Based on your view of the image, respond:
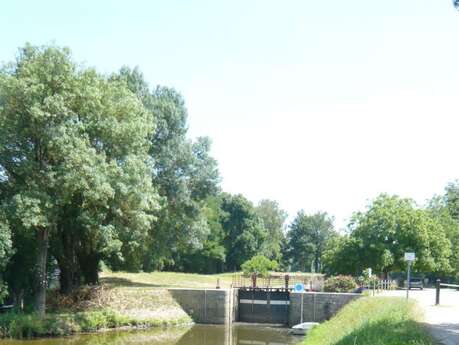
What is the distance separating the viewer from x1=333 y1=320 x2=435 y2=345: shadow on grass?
13.9 m

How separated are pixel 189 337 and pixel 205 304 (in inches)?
304

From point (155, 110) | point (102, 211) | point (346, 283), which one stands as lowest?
point (346, 283)

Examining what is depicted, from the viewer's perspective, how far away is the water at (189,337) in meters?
30.4

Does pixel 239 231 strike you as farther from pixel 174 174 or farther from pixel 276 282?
pixel 174 174

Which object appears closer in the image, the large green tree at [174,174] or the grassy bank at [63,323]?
the grassy bank at [63,323]

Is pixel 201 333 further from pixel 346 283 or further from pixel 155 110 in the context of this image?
pixel 155 110

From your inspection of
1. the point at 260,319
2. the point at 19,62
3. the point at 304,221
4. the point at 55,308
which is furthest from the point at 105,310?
the point at 304,221

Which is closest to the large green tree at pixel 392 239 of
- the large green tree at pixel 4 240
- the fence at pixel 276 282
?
the fence at pixel 276 282

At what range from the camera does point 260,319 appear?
1708 inches

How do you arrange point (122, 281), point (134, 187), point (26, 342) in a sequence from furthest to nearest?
point (122, 281), point (134, 187), point (26, 342)

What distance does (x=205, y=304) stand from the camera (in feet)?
138

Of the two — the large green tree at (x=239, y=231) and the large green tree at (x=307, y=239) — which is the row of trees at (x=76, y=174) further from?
the large green tree at (x=307, y=239)

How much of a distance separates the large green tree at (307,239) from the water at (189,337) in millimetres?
71291

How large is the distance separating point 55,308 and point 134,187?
345 inches
